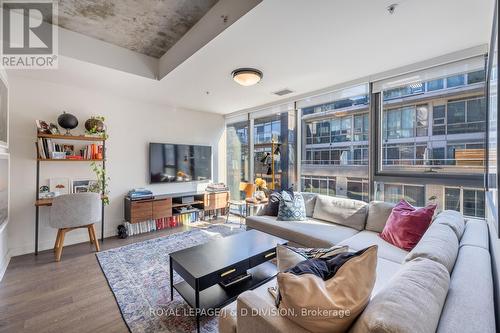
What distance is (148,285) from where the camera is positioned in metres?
2.26

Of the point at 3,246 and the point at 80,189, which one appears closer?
the point at 3,246

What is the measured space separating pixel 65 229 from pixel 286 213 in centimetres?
293

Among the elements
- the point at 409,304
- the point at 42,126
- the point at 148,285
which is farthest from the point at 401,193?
the point at 42,126

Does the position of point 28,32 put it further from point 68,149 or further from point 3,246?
point 3,246

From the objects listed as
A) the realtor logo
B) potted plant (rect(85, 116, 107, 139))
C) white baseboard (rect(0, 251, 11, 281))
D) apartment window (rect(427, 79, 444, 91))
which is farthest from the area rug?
apartment window (rect(427, 79, 444, 91))

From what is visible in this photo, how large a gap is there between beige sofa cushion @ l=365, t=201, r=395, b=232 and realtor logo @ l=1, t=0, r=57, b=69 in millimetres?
3937

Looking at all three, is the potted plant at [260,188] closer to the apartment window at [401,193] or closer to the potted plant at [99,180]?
the apartment window at [401,193]

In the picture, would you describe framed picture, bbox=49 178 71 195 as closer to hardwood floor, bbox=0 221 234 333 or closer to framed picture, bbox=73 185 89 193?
framed picture, bbox=73 185 89 193

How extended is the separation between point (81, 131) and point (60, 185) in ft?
2.87

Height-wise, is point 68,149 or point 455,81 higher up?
point 455,81

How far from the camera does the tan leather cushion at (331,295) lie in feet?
2.77

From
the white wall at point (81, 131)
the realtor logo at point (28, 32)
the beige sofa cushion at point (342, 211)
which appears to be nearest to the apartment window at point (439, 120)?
the beige sofa cushion at point (342, 211)

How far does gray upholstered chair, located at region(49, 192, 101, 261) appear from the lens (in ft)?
9.16

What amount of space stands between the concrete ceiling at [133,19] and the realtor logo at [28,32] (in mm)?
130
